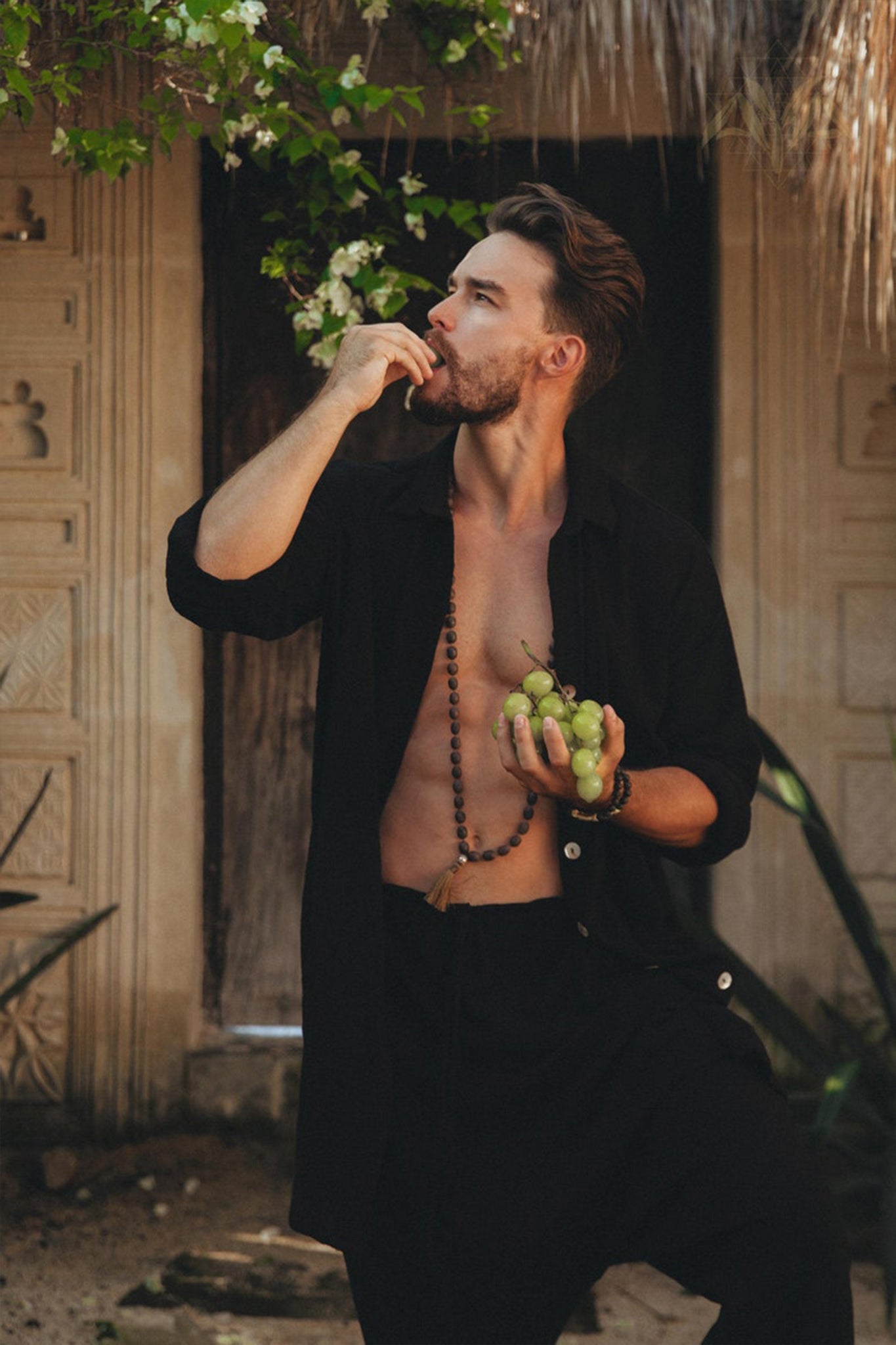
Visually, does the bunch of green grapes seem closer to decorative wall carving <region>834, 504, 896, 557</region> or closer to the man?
the man

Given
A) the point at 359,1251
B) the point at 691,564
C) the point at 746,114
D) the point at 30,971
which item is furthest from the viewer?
the point at 30,971

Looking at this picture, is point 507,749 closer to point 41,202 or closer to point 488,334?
point 488,334

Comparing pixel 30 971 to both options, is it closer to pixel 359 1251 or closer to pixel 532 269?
pixel 359 1251

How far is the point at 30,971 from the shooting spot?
12.5 feet

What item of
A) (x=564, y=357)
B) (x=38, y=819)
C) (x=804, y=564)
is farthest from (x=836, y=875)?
(x=38, y=819)

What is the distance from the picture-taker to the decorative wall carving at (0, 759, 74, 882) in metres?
4.09

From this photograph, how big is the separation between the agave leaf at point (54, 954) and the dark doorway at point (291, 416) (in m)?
0.43

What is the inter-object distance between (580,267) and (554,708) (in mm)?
902

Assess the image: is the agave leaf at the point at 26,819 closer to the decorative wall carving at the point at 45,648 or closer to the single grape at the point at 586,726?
the decorative wall carving at the point at 45,648

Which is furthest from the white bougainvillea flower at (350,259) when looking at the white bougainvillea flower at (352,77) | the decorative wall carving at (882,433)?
the decorative wall carving at (882,433)

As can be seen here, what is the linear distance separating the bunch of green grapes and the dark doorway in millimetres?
2165

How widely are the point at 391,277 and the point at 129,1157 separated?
2517mm

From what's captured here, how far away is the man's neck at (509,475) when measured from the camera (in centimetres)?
254

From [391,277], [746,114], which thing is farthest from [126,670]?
[746,114]
